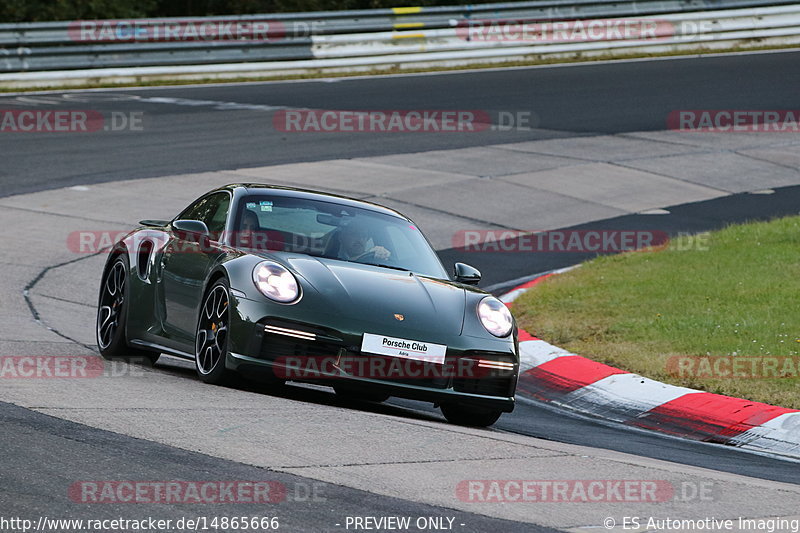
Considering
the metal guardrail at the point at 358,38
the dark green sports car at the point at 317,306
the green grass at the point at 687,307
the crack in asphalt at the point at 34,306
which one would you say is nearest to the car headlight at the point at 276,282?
the dark green sports car at the point at 317,306

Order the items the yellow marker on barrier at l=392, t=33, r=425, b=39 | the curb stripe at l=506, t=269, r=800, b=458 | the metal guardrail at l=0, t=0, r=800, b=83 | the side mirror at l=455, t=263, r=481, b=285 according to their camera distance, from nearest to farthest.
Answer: the curb stripe at l=506, t=269, r=800, b=458 < the side mirror at l=455, t=263, r=481, b=285 < the metal guardrail at l=0, t=0, r=800, b=83 < the yellow marker on barrier at l=392, t=33, r=425, b=39

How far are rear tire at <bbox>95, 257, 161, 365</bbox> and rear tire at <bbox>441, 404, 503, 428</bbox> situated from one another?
230 cm

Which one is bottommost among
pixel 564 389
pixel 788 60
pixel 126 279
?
pixel 564 389

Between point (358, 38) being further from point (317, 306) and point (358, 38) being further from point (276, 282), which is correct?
point (317, 306)

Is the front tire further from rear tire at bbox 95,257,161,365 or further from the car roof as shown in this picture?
rear tire at bbox 95,257,161,365

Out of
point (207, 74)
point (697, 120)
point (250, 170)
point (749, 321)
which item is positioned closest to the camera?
point (749, 321)

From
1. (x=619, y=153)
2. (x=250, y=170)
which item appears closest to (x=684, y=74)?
(x=619, y=153)

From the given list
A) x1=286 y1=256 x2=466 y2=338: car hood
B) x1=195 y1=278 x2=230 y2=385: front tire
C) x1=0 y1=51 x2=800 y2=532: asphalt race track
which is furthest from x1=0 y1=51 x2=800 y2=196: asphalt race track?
x1=286 y1=256 x2=466 y2=338: car hood

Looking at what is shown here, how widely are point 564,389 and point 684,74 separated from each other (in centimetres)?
1824

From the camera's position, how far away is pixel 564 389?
31.0 feet

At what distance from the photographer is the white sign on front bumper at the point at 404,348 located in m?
7.33

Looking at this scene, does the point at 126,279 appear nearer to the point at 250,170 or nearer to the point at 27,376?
the point at 27,376

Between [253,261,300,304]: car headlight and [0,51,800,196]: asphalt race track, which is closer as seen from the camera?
[253,261,300,304]: car headlight

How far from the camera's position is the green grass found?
9.45 metres
